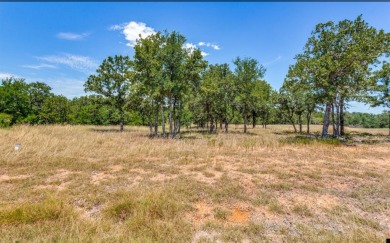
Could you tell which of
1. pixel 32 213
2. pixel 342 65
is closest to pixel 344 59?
pixel 342 65

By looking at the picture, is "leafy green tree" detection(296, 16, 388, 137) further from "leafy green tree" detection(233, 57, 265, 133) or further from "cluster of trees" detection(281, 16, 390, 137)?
"leafy green tree" detection(233, 57, 265, 133)

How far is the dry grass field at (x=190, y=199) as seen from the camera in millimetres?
4348

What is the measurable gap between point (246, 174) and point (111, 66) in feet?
90.2

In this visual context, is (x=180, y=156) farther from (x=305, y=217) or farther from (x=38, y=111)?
(x=38, y=111)

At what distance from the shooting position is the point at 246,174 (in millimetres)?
8633

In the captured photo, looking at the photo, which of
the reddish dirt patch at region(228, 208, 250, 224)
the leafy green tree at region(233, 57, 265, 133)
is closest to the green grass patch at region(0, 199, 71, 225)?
the reddish dirt patch at region(228, 208, 250, 224)

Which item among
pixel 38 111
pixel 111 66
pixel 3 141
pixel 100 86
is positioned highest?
pixel 111 66

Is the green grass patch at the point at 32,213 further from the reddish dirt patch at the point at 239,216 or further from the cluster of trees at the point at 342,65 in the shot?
the cluster of trees at the point at 342,65

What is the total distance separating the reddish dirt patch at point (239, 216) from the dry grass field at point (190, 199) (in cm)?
3

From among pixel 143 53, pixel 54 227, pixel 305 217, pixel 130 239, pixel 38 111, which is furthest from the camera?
pixel 38 111

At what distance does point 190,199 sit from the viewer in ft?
19.9

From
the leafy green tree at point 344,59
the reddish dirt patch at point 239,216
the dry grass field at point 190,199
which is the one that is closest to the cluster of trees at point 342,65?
the leafy green tree at point 344,59

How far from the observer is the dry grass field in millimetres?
4348

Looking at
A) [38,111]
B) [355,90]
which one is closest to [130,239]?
[355,90]
